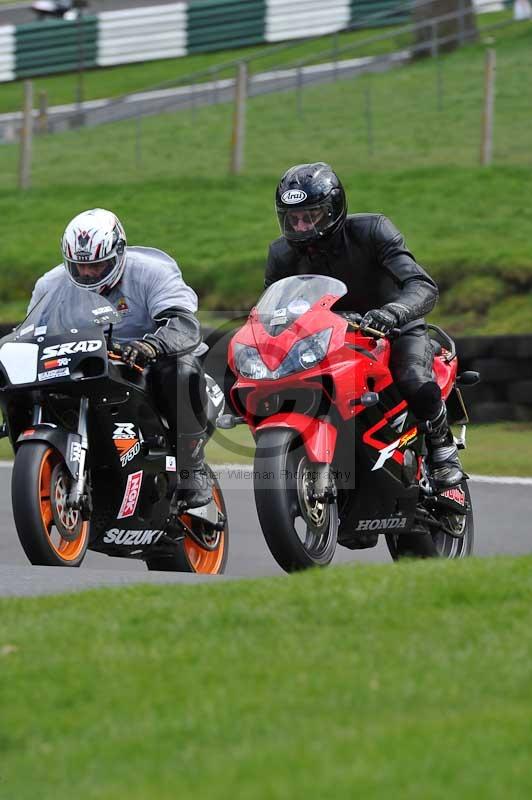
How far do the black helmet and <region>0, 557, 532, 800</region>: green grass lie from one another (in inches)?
76.8

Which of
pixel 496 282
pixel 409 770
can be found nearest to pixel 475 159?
pixel 496 282

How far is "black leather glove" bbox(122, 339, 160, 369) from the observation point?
6648 millimetres

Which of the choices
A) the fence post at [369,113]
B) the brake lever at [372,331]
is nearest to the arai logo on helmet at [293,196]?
the brake lever at [372,331]

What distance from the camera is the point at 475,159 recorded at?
20.1m

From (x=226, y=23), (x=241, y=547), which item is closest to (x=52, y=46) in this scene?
(x=226, y=23)

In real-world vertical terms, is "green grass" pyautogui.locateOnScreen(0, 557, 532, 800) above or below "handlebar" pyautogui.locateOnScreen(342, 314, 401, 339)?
below

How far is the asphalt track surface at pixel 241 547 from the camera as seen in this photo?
19.6ft

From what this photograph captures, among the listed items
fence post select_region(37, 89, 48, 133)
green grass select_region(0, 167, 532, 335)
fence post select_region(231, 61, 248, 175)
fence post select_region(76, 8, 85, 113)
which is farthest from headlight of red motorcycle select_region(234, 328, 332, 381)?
fence post select_region(76, 8, 85, 113)

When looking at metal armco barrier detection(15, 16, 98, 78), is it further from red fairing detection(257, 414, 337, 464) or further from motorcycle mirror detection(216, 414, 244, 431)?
red fairing detection(257, 414, 337, 464)

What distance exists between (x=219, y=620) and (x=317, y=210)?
2565 mm

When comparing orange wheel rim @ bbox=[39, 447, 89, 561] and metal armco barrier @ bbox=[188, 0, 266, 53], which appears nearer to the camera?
orange wheel rim @ bbox=[39, 447, 89, 561]

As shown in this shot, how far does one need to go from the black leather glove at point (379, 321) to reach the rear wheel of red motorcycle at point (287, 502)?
649 millimetres

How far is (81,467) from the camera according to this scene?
254 inches

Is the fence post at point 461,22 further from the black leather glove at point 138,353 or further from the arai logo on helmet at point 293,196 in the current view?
the black leather glove at point 138,353
